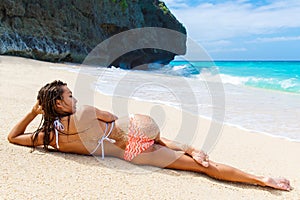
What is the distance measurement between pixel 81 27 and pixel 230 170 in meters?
22.6

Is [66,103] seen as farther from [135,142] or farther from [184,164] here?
[184,164]

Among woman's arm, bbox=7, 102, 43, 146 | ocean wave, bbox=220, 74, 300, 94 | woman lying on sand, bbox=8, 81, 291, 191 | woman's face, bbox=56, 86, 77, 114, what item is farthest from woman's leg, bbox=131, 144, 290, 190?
ocean wave, bbox=220, 74, 300, 94

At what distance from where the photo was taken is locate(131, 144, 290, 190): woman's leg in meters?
2.86

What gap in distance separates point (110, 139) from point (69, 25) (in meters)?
21.0

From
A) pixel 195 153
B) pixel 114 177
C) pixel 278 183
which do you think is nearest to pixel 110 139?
pixel 114 177

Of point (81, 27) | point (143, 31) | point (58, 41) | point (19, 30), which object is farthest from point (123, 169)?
point (143, 31)

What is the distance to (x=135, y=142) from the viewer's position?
3.00 metres

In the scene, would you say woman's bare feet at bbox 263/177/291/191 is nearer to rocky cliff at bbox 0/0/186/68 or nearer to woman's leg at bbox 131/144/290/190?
woman's leg at bbox 131/144/290/190

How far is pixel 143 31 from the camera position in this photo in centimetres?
2908

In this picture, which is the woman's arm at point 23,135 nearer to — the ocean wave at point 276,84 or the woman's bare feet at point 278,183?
the woman's bare feet at point 278,183

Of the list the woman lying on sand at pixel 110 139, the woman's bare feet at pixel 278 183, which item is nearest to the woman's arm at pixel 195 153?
the woman lying on sand at pixel 110 139

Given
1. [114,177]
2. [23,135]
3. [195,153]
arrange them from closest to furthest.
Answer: [114,177]
[195,153]
[23,135]

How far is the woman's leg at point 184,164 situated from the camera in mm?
2863

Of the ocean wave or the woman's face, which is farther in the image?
the ocean wave
